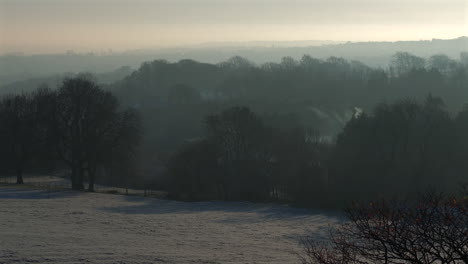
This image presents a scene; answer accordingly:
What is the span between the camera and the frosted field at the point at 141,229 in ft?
62.2

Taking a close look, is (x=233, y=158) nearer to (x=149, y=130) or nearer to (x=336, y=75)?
(x=149, y=130)

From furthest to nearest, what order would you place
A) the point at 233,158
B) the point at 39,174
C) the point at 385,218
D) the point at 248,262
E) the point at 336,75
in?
the point at 336,75 < the point at 39,174 < the point at 233,158 < the point at 248,262 < the point at 385,218

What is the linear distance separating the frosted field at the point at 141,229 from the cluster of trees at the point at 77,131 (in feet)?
14.7

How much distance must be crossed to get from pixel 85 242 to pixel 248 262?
659 cm

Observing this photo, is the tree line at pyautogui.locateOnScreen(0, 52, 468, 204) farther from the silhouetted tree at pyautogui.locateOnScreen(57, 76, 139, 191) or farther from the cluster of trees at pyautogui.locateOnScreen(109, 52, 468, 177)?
the cluster of trees at pyautogui.locateOnScreen(109, 52, 468, 177)

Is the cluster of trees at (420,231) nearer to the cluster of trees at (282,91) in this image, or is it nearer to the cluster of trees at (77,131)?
the cluster of trees at (77,131)

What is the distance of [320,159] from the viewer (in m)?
41.1

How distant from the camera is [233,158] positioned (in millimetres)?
41656

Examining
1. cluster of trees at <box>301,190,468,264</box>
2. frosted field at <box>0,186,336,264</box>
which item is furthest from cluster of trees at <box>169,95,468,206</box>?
cluster of trees at <box>301,190,468,264</box>

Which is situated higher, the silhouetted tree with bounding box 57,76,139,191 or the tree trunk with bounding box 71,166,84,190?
the silhouetted tree with bounding box 57,76,139,191

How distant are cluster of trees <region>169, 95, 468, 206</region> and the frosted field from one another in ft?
11.5

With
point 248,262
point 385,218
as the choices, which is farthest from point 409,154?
point 385,218

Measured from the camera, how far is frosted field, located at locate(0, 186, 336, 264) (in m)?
19.0

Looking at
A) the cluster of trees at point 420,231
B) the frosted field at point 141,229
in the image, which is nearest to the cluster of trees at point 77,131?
the frosted field at point 141,229
